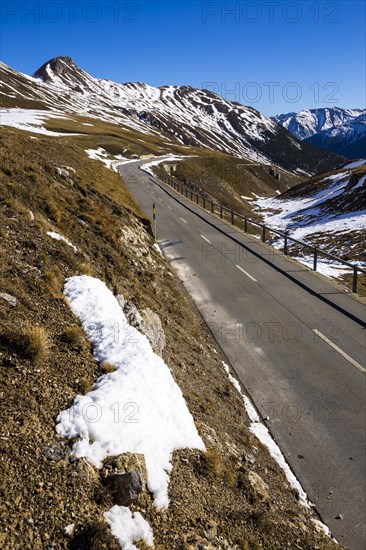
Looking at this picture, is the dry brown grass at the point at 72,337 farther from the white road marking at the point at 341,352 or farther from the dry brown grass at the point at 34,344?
the white road marking at the point at 341,352

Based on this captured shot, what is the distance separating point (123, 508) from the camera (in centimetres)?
446

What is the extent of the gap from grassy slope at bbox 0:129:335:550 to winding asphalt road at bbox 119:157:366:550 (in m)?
0.69

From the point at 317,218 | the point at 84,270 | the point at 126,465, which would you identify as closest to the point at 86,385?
the point at 126,465

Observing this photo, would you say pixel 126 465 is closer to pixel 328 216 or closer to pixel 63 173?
pixel 63 173

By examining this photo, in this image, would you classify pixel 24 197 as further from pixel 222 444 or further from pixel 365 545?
pixel 365 545

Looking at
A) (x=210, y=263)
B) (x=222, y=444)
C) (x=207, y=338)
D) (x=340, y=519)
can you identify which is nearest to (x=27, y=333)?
(x=222, y=444)

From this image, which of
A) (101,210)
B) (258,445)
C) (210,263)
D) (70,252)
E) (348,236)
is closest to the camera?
(258,445)

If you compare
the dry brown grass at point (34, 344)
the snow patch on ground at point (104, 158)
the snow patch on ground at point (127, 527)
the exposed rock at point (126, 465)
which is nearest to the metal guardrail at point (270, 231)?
the snow patch on ground at point (104, 158)

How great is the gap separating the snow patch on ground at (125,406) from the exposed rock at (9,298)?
1229 millimetres

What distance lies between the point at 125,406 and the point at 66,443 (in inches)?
44.3

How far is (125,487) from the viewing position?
4598 millimetres

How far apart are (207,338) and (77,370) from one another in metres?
6.20

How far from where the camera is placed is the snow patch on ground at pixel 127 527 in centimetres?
413

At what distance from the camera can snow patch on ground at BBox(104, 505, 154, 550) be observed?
413 centimetres
